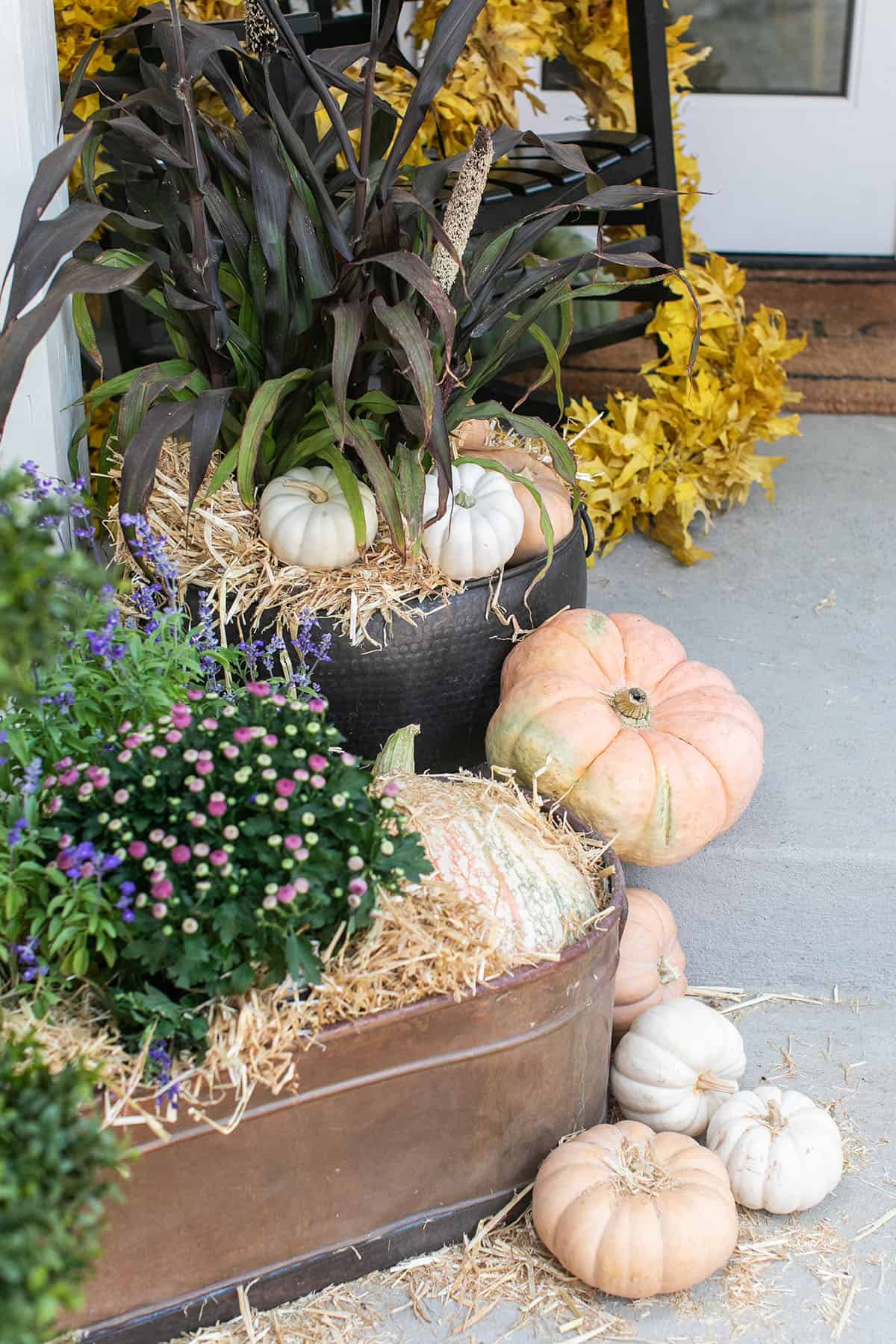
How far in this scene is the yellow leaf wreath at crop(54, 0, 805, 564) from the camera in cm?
293

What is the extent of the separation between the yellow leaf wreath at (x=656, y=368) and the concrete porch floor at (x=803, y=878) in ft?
0.41

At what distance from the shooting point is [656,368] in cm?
302

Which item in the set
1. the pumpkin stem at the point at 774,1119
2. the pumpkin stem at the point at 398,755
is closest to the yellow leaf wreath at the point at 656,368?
the pumpkin stem at the point at 398,755

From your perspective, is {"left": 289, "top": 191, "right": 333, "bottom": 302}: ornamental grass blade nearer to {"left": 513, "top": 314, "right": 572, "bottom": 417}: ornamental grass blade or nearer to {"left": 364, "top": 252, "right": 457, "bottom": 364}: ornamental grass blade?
{"left": 364, "top": 252, "right": 457, "bottom": 364}: ornamental grass blade

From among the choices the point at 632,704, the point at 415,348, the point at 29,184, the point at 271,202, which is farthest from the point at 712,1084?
the point at 29,184

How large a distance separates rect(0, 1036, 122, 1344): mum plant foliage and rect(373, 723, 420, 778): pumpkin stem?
800 millimetres

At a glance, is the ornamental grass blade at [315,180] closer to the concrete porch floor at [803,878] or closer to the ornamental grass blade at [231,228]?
the ornamental grass blade at [231,228]

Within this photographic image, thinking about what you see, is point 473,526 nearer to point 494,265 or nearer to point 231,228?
point 494,265

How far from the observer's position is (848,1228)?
64.0 inches

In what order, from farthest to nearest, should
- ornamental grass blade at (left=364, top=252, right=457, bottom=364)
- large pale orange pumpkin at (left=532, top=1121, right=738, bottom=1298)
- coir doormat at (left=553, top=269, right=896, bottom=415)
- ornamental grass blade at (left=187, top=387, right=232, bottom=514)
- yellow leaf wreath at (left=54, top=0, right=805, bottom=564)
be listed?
coir doormat at (left=553, top=269, right=896, bottom=415)
yellow leaf wreath at (left=54, top=0, right=805, bottom=564)
ornamental grass blade at (left=187, top=387, right=232, bottom=514)
ornamental grass blade at (left=364, top=252, right=457, bottom=364)
large pale orange pumpkin at (left=532, top=1121, right=738, bottom=1298)

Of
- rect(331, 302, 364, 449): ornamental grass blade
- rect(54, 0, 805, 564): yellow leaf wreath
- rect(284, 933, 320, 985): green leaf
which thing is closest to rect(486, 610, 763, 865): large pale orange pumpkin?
rect(331, 302, 364, 449): ornamental grass blade

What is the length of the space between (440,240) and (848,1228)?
1.32 m

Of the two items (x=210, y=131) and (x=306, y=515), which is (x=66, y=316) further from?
(x=306, y=515)

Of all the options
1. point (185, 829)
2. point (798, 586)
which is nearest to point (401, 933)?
point (185, 829)
